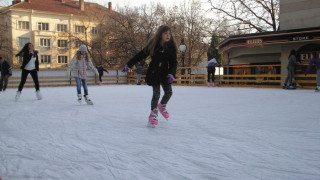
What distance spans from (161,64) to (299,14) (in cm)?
1324

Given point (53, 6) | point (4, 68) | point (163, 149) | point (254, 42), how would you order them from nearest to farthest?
point (163, 149)
point (4, 68)
point (254, 42)
point (53, 6)

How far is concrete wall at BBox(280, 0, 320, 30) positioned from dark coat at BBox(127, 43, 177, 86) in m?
12.8

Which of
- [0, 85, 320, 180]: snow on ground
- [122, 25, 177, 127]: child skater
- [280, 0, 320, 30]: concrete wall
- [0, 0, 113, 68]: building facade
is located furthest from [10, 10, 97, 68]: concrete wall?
[0, 85, 320, 180]: snow on ground

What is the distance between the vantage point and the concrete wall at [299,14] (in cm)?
1367

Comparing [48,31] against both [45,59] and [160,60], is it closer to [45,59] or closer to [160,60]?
[45,59]

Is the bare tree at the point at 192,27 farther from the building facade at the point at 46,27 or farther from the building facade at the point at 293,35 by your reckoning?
the building facade at the point at 46,27

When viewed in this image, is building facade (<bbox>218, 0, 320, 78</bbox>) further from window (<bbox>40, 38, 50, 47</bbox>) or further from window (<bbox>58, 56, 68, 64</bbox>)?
window (<bbox>40, 38, 50, 47</bbox>)

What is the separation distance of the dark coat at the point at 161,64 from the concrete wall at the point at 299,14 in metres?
12.8

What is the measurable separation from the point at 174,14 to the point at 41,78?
1344 centimetres

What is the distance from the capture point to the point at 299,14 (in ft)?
46.8

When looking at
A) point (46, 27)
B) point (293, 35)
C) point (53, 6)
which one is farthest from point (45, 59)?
point (293, 35)

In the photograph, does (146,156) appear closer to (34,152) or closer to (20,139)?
(34,152)

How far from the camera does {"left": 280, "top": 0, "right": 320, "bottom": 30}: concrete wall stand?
1367 centimetres

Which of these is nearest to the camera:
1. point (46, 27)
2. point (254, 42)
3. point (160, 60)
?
point (160, 60)
